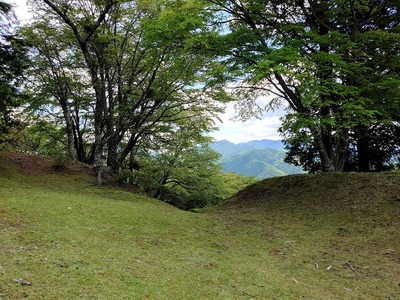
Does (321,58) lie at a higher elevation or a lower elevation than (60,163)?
higher

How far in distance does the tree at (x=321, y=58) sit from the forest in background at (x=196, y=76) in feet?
0.15

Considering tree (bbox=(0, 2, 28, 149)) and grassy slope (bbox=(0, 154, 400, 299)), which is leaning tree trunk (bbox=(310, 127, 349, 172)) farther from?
tree (bbox=(0, 2, 28, 149))

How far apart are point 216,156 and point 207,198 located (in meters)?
3.92

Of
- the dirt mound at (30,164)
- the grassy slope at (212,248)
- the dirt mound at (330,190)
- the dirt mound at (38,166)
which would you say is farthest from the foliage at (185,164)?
the grassy slope at (212,248)

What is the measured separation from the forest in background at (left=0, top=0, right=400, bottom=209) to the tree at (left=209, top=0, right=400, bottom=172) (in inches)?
1.7

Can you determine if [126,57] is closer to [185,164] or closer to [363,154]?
[185,164]

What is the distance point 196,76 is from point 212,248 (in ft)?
32.4

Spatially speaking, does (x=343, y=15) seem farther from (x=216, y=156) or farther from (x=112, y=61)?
(x=216, y=156)

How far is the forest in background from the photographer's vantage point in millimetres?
8789

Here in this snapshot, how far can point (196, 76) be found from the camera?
14047mm

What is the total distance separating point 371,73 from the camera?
1002 centimetres

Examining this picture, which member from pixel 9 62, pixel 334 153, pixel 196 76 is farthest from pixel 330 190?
pixel 9 62

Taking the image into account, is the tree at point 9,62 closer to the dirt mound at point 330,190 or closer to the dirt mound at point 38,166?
the dirt mound at point 38,166

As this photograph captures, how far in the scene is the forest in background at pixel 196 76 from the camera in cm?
879
